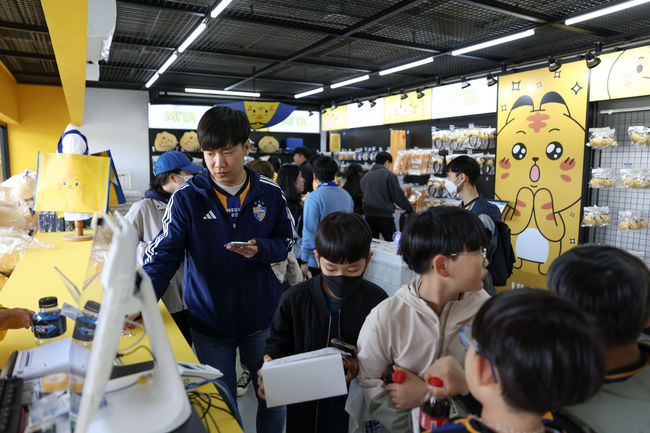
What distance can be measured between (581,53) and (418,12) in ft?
7.57

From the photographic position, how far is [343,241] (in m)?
1.57

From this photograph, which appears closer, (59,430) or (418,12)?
(59,430)

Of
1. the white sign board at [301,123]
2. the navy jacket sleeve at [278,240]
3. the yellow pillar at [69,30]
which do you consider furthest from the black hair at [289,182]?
the white sign board at [301,123]

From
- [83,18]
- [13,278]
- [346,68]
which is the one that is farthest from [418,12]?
[13,278]

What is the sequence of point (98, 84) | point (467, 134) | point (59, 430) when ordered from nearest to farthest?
point (59, 430) < point (467, 134) < point (98, 84)

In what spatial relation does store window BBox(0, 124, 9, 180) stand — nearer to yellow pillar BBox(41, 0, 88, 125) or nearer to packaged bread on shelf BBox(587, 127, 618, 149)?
yellow pillar BBox(41, 0, 88, 125)

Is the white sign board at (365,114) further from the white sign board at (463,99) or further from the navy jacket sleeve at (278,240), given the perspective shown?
the navy jacket sleeve at (278,240)

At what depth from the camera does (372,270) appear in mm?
4098

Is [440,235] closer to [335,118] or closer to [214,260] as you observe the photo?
[214,260]

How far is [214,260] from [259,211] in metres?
0.30

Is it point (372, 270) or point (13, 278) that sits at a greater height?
point (13, 278)

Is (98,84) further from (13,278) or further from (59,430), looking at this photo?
(59,430)

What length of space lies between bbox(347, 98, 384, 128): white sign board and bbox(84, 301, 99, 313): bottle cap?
8.13m

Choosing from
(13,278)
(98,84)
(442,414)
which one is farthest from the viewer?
(98,84)
